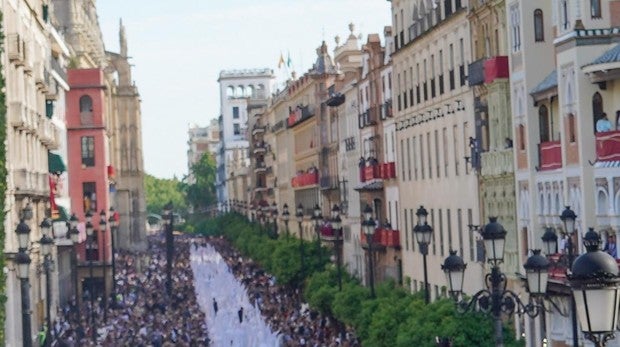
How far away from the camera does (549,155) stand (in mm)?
43312

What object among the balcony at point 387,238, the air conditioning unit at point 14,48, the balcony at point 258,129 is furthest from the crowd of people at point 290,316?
the balcony at point 258,129

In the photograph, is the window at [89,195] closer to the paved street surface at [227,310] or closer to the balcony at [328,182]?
the paved street surface at [227,310]

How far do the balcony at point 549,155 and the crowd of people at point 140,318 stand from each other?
11.3 metres

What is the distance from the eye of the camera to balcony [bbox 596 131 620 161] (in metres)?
36.6

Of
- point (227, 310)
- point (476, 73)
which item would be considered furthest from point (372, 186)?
point (476, 73)

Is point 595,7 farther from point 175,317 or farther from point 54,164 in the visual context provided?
point 54,164

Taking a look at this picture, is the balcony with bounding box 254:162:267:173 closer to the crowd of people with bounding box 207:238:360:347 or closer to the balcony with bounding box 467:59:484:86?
the crowd of people with bounding box 207:238:360:347

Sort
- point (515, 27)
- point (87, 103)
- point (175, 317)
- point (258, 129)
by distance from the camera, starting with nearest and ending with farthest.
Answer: point (515, 27) < point (175, 317) < point (87, 103) < point (258, 129)

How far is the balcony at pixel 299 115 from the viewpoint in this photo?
4715 inches

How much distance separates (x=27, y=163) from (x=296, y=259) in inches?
1146

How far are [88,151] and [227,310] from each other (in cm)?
2629

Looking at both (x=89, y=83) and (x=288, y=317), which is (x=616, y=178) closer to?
(x=288, y=317)

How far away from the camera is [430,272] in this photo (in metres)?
61.9

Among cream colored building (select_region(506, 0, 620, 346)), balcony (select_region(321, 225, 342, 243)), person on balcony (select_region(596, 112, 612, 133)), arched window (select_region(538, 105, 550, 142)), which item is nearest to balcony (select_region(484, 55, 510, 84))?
cream colored building (select_region(506, 0, 620, 346))
